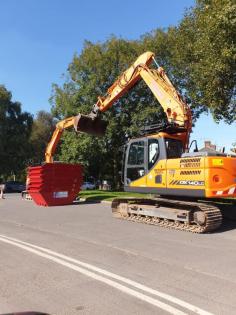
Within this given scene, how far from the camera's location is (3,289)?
672 centimetres

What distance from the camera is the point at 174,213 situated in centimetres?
1323

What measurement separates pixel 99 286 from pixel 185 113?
824 cm

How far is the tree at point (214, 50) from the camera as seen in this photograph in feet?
56.6

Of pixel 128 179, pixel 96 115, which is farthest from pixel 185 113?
pixel 96 115

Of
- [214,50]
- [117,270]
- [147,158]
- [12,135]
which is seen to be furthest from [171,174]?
[12,135]

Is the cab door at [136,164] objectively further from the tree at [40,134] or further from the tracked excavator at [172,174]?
the tree at [40,134]

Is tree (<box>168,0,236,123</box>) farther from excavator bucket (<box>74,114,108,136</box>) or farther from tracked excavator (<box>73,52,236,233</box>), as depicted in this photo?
excavator bucket (<box>74,114,108,136</box>)

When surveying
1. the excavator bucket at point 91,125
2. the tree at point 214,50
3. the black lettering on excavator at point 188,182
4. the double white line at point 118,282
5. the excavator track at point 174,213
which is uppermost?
the tree at point 214,50

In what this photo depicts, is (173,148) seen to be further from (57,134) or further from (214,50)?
(57,134)

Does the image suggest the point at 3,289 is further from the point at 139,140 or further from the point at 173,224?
the point at 139,140

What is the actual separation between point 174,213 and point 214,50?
8.90m

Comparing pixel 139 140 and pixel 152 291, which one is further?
pixel 139 140

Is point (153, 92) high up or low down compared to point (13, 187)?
up

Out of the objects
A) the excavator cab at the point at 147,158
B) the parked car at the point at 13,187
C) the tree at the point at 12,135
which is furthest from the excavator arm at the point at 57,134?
the tree at the point at 12,135
